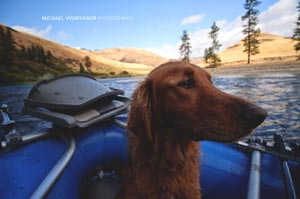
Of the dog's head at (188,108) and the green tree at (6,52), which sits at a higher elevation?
the green tree at (6,52)

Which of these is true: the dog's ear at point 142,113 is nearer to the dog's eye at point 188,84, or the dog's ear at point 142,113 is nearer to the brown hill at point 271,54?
the dog's eye at point 188,84

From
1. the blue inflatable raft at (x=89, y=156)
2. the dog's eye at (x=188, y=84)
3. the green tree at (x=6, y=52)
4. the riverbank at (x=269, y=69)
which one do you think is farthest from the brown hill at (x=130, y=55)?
the dog's eye at (x=188, y=84)

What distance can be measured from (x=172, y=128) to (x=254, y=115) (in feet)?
2.43

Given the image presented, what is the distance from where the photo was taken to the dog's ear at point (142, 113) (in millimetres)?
1648

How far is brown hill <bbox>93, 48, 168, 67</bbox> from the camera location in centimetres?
14725

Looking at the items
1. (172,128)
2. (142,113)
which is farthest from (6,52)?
(172,128)

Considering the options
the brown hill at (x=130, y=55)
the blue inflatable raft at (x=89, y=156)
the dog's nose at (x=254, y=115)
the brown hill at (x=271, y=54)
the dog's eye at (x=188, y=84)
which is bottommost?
the blue inflatable raft at (x=89, y=156)

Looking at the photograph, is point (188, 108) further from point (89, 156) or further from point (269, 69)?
point (269, 69)

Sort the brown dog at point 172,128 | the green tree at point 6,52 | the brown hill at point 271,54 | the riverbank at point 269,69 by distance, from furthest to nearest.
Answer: the green tree at point 6,52 → the brown hill at point 271,54 → the riverbank at point 269,69 → the brown dog at point 172,128

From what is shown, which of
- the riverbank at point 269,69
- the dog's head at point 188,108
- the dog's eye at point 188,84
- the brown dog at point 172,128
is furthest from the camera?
the riverbank at point 269,69

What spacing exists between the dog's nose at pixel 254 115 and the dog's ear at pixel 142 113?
0.81 m

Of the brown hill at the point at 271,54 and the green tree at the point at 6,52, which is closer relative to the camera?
the brown hill at the point at 271,54

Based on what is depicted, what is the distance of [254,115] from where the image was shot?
3.92ft

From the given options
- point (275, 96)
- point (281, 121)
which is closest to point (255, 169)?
point (281, 121)
